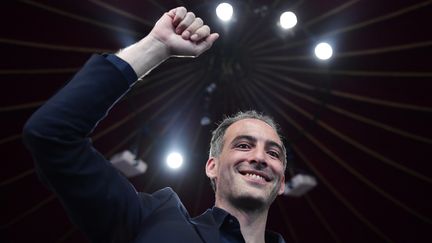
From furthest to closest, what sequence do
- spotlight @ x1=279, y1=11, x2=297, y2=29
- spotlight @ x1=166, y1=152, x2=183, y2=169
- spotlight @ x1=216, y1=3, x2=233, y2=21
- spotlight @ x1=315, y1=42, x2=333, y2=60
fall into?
spotlight @ x1=166, y1=152, x2=183, y2=169 < spotlight @ x1=315, y1=42, x2=333, y2=60 < spotlight @ x1=279, y1=11, x2=297, y2=29 < spotlight @ x1=216, y1=3, x2=233, y2=21

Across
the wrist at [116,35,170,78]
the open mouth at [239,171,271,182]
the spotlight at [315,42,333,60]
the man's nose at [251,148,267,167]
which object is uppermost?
the spotlight at [315,42,333,60]

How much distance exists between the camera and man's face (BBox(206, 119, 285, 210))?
1.82 metres

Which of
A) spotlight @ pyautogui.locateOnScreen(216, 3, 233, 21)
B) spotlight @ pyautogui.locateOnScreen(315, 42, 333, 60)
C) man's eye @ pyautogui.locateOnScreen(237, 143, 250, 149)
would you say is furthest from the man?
spotlight @ pyautogui.locateOnScreen(315, 42, 333, 60)

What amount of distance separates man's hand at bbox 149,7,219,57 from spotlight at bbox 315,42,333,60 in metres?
3.56

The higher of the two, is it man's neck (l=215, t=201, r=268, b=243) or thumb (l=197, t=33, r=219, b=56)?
thumb (l=197, t=33, r=219, b=56)

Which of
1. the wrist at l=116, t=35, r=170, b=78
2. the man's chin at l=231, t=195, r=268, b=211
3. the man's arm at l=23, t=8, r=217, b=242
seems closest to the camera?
the man's arm at l=23, t=8, r=217, b=242

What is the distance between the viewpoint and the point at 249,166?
6.19 ft

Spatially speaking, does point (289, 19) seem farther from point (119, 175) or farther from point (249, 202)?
point (119, 175)

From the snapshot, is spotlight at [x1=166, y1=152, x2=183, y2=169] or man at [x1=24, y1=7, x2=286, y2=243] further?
spotlight at [x1=166, y1=152, x2=183, y2=169]

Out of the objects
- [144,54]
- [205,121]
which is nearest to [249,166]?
[144,54]

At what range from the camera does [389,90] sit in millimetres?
5133

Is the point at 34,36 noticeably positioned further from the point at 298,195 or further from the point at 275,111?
the point at 298,195

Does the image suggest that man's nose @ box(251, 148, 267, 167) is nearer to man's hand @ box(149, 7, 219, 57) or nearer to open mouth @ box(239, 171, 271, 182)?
open mouth @ box(239, 171, 271, 182)

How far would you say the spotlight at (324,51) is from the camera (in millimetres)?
4812
